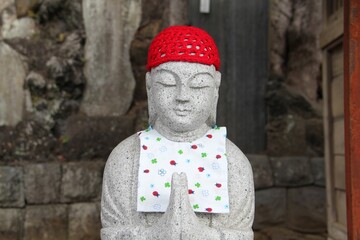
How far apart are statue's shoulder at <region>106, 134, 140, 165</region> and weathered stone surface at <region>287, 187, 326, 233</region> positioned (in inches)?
120

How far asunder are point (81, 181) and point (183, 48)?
2512 millimetres

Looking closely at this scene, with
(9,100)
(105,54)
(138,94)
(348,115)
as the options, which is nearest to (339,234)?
(348,115)

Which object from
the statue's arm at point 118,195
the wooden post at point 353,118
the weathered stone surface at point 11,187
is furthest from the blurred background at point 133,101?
the statue's arm at point 118,195

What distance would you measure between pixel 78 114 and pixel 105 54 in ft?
2.10

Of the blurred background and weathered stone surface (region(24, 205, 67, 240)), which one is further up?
the blurred background

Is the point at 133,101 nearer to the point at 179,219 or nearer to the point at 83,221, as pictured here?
the point at 83,221

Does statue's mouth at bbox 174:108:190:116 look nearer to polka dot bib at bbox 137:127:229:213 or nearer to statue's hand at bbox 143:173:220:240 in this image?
polka dot bib at bbox 137:127:229:213

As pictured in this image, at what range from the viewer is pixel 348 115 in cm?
291

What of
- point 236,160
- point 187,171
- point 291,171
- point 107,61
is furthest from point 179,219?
point 291,171

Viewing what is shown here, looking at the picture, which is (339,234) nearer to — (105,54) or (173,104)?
(173,104)

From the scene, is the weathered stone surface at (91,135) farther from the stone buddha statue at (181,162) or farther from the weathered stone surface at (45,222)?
the stone buddha statue at (181,162)

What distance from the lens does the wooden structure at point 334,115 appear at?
3.78 meters

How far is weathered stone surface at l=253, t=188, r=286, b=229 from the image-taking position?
504 centimetres

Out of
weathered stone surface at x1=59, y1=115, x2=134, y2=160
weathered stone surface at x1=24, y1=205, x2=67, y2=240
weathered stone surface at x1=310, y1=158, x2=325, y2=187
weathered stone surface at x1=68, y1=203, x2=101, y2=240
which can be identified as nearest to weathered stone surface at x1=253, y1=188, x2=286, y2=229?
weathered stone surface at x1=310, y1=158, x2=325, y2=187
